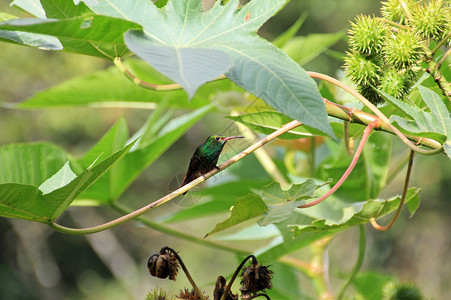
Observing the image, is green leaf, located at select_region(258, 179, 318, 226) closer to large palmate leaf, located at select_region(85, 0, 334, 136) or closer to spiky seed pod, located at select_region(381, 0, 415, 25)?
large palmate leaf, located at select_region(85, 0, 334, 136)

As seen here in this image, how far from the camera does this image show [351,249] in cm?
862

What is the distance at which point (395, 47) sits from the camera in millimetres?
851

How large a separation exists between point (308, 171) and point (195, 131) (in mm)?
7831

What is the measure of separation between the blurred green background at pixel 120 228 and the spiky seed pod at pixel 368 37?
691 cm

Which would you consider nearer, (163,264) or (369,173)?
(163,264)

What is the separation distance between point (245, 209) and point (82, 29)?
0.36 meters

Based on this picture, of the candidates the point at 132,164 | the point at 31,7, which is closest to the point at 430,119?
the point at 31,7

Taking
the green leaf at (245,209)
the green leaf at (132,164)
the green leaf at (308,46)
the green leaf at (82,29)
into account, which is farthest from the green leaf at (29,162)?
the green leaf at (308,46)

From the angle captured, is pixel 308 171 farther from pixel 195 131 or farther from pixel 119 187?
pixel 195 131

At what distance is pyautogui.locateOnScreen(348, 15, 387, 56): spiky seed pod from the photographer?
34.9 inches

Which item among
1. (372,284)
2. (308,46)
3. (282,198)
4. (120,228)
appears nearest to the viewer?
(282,198)

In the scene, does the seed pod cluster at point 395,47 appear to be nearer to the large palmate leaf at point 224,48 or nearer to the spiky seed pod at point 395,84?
the spiky seed pod at point 395,84

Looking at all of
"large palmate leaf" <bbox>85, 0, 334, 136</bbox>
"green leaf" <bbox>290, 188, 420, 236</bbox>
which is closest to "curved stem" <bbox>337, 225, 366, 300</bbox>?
"green leaf" <bbox>290, 188, 420, 236</bbox>

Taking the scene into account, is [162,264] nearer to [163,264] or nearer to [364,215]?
[163,264]
